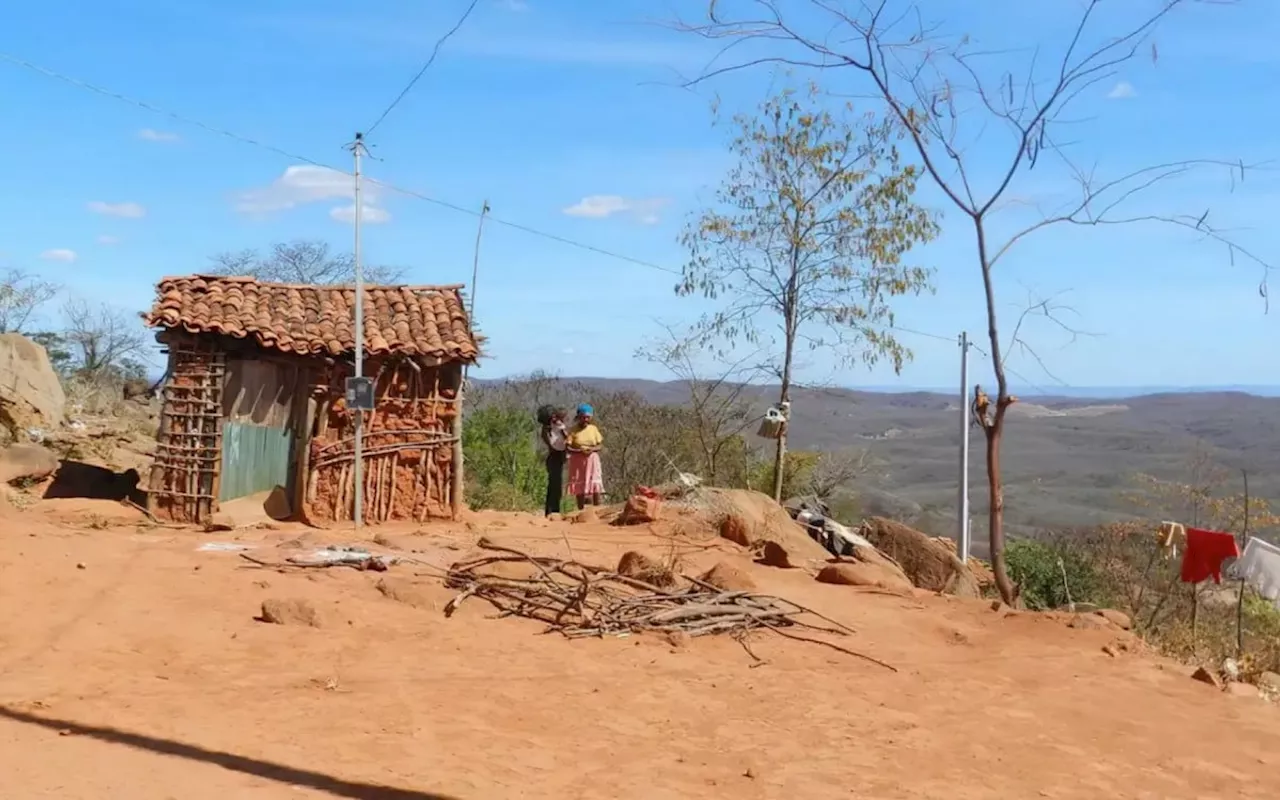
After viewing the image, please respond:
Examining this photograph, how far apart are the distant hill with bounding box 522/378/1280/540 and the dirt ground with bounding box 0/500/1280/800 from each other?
40.2 ft

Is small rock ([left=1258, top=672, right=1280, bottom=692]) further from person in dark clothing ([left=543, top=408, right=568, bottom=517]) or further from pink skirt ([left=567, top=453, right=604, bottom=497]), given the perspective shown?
person in dark clothing ([left=543, top=408, right=568, bottom=517])

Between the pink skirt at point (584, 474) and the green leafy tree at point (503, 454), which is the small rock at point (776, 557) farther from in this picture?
the green leafy tree at point (503, 454)

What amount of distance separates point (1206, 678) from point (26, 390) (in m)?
18.4

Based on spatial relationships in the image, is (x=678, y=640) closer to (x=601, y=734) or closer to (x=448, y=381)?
(x=601, y=734)

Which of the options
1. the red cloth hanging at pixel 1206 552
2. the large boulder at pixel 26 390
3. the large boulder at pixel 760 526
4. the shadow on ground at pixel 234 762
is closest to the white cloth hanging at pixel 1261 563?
the red cloth hanging at pixel 1206 552

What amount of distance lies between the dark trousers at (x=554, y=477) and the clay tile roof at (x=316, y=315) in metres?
1.79

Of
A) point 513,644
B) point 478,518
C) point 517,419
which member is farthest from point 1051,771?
point 517,419

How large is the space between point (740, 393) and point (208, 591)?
1272cm

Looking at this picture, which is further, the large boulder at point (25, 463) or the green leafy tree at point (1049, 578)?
the green leafy tree at point (1049, 578)

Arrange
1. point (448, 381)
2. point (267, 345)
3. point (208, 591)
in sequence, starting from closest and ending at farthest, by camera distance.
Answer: point (208, 591), point (267, 345), point (448, 381)

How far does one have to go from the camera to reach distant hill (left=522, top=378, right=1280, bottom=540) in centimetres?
2810

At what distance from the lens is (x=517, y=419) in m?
21.5

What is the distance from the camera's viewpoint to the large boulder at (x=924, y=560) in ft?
44.7

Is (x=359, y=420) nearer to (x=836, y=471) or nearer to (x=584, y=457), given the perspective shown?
(x=584, y=457)
